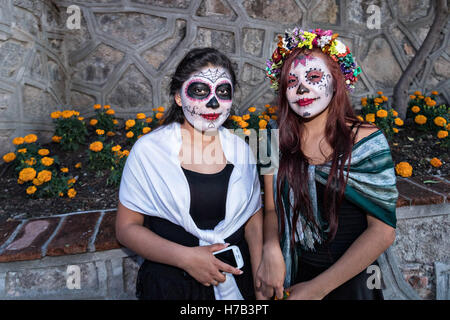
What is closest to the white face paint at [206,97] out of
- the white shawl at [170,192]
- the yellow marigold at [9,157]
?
the white shawl at [170,192]

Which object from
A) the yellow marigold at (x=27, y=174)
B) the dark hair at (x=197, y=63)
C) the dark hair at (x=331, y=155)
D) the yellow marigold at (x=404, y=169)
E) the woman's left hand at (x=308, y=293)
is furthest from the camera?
the yellow marigold at (x=404, y=169)

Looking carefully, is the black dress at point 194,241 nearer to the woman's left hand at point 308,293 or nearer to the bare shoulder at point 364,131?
the woman's left hand at point 308,293

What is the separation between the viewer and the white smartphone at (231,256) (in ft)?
4.46

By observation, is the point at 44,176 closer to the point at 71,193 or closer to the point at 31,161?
the point at 71,193

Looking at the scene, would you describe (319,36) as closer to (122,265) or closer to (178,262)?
(178,262)

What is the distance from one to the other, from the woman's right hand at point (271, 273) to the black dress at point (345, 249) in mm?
242

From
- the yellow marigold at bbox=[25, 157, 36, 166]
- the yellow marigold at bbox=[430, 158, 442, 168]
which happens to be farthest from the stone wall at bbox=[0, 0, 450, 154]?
the yellow marigold at bbox=[430, 158, 442, 168]

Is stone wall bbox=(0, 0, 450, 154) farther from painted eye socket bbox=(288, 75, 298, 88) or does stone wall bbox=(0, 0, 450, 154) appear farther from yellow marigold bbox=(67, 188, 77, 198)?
painted eye socket bbox=(288, 75, 298, 88)

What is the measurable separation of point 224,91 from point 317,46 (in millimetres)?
490

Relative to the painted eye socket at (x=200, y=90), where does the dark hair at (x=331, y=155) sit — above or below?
below

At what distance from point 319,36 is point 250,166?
2.32ft

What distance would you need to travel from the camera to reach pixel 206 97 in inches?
55.6

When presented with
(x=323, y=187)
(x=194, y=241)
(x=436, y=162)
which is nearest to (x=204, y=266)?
(x=194, y=241)

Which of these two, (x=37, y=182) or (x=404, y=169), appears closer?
(x=37, y=182)
